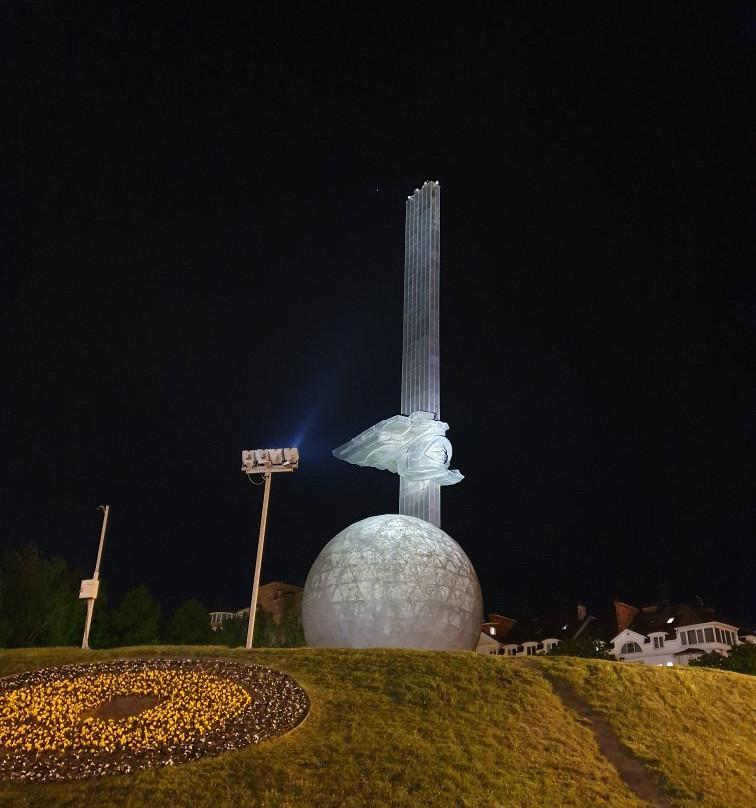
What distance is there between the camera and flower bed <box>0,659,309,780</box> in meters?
16.9

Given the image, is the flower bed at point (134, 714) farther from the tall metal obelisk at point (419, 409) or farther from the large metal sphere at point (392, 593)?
the tall metal obelisk at point (419, 409)

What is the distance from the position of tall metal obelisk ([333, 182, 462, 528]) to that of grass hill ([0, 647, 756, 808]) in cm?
954

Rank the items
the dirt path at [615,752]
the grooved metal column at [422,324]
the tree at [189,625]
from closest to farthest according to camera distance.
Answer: the dirt path at [615,752]
the grooved metal column at [422,324]
the tree at [189,625]

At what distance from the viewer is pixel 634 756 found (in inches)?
764

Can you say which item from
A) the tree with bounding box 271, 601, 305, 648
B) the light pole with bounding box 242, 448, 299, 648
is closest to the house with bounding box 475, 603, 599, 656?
the tree with bounding box 271, 601, 305, 648

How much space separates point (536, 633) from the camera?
7762 centimetres

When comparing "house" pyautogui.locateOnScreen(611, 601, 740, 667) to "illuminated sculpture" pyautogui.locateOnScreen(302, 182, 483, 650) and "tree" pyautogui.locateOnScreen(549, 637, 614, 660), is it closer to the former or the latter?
"tree" pyautogui.locateOnScreen(549, 637, 614, 660)

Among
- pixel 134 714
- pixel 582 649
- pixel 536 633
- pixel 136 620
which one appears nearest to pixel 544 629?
pixel 536 633

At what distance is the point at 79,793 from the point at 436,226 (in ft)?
100

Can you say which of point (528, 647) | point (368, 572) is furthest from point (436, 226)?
point (528, 647)

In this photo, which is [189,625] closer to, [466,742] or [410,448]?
[410,448]

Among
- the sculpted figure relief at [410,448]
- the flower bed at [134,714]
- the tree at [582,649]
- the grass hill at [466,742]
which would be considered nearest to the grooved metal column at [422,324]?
the sculpted figure relief at [410,448]

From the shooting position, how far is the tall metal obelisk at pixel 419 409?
3362 cm

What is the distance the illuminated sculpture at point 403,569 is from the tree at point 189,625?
102ft
